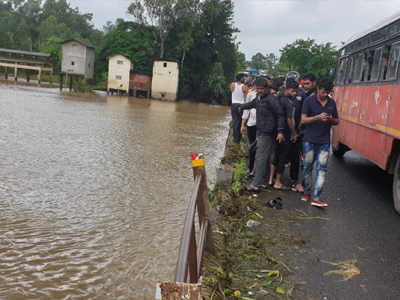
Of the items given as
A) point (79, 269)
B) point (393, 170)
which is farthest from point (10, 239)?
point (393, 170)

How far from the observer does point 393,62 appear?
6.93 meters

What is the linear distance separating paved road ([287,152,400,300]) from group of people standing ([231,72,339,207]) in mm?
555

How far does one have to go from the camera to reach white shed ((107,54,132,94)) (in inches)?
1961

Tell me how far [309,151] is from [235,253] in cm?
258

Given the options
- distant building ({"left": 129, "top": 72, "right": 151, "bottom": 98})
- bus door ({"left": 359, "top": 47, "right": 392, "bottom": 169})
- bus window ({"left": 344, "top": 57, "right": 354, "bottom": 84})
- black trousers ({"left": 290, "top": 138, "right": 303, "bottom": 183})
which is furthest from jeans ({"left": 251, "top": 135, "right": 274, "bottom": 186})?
distant building ({"left": 129, "top": 72, "right": 151, "bottom": 98})

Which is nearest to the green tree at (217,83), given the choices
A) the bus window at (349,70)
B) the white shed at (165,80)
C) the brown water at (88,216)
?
the white shed at (165,80)

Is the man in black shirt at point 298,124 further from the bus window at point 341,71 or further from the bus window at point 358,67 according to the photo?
the bus window at point 341,71

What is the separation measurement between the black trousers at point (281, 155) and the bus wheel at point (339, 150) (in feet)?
14.4

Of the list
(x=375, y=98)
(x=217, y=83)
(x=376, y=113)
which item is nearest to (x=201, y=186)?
(x=376, y=113)

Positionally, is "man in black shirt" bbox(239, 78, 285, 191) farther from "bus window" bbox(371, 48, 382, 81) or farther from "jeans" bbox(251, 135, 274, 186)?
"bus window" bbox(371, 48, 382, 81)

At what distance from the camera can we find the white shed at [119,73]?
163 ft

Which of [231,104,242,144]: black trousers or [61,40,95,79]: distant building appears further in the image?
[61,40,95,79]: distant building

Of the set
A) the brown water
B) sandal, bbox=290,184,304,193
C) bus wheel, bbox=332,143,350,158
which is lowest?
the brown water

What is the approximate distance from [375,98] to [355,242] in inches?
137
